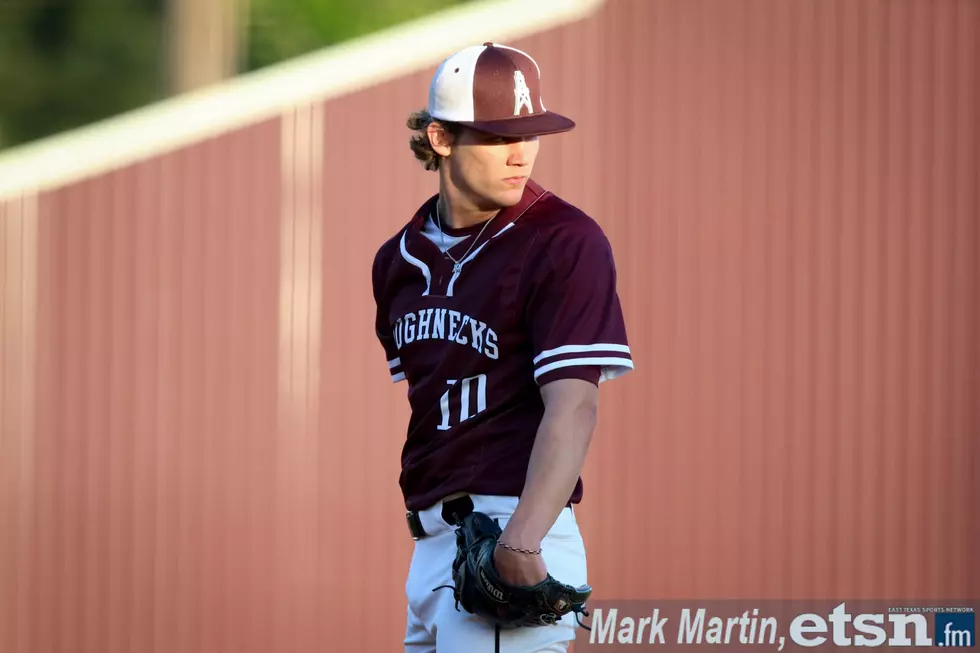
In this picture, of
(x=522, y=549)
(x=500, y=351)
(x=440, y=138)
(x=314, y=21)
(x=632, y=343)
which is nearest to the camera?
(x=522, y=549)

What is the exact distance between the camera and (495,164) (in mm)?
2443

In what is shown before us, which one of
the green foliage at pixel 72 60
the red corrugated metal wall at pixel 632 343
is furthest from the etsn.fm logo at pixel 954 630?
the green foliage at pixel 72 60

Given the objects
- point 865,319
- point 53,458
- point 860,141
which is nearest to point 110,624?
point 53,458

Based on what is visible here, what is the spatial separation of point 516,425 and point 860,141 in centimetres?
389

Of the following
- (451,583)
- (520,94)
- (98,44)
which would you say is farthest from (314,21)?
(451,583)

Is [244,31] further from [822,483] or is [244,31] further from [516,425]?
[516,425]

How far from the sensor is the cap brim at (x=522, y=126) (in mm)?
2367

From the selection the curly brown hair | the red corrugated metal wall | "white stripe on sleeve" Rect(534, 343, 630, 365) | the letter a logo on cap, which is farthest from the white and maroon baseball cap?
the red corrugated metal wall

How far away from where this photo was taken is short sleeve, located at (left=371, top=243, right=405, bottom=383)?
109 inches

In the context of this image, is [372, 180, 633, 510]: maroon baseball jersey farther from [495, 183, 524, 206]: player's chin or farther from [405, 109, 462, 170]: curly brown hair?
[405, 109, 462, 170]: curly brown hair

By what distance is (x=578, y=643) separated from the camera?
5.54 metres

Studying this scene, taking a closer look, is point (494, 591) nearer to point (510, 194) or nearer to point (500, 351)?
point (500, 351)

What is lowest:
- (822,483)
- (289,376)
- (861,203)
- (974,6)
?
(822,483)

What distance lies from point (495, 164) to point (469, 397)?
1.54 feet
